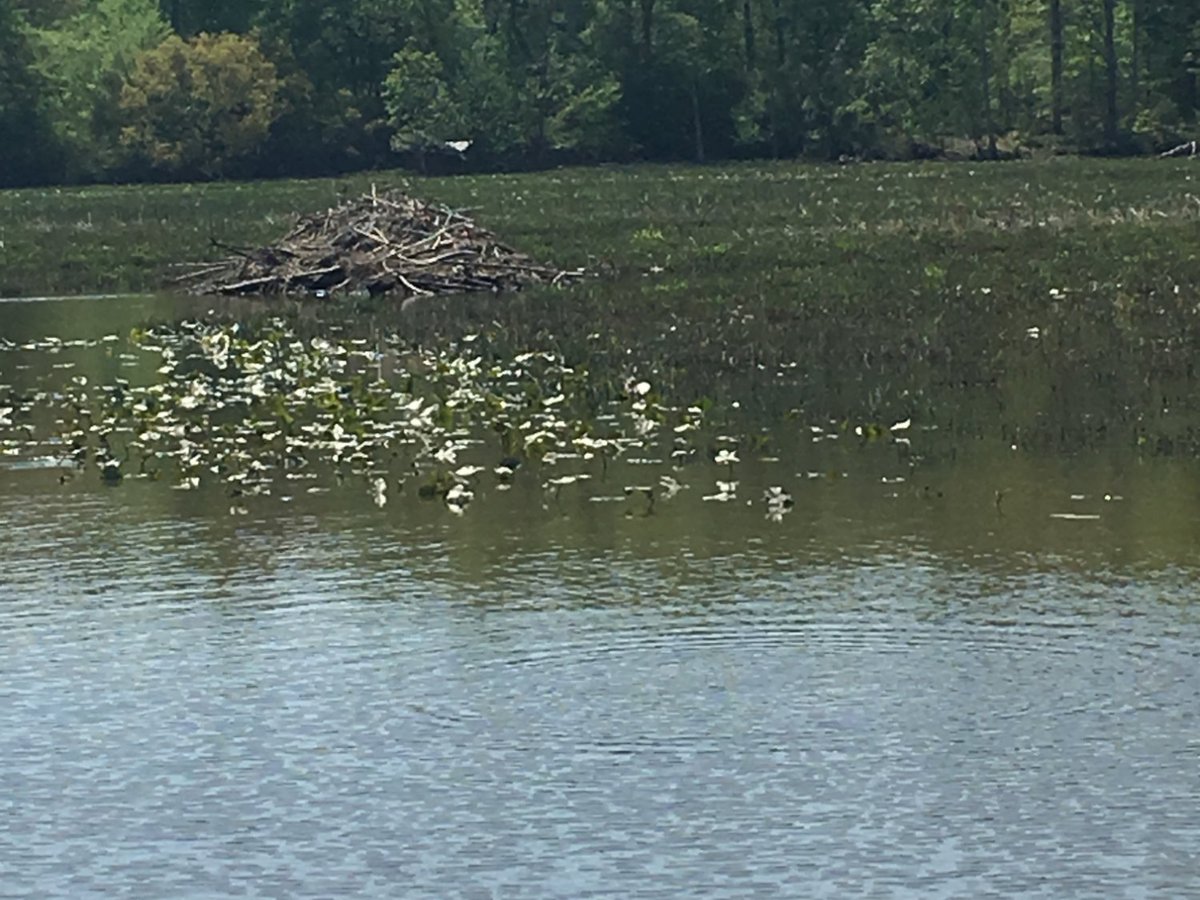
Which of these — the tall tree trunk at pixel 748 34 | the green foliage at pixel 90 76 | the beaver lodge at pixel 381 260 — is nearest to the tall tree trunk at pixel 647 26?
the tall tree trunk at pixel 748 34

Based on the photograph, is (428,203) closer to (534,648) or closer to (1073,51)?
(534,648)

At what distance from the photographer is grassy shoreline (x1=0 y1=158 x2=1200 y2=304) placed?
1182 inches

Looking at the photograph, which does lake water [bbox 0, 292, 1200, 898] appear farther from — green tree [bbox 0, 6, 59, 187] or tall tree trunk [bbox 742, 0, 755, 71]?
tall tree trunk [bbox 742, 0, 755, 71]

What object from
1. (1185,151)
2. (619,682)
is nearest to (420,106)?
(1185,151)

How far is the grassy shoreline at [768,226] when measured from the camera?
30031 millimetres

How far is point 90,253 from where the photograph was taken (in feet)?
135

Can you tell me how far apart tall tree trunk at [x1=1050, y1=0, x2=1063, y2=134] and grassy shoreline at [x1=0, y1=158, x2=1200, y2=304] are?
1601cm

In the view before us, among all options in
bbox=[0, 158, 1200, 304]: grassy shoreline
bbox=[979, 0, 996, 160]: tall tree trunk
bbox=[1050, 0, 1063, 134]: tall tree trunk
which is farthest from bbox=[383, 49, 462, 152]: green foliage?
bbox=[1050, 0, 1063, 134]: tall tree trunk

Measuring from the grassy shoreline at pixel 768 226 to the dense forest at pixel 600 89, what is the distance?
13894mm

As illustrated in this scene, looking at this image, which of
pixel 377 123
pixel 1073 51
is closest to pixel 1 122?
pixel 377 123

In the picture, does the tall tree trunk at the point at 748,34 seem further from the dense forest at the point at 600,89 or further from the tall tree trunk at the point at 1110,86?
the tall tree trunk at the point at 1110,86

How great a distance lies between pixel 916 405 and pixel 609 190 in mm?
41335

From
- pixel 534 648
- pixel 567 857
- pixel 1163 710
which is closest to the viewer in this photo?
pixel 567 857

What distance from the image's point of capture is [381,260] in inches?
1313
